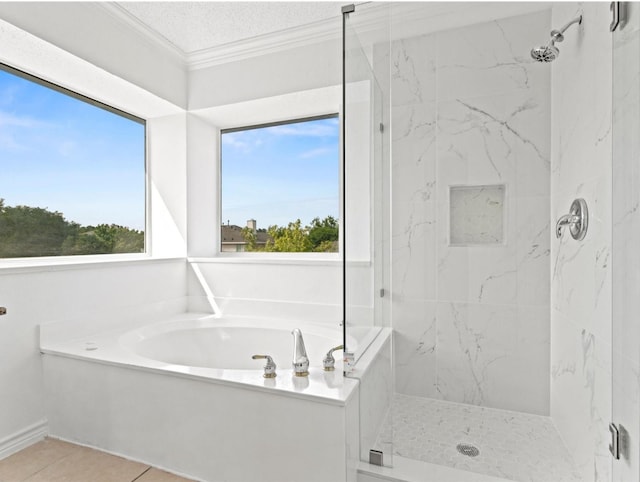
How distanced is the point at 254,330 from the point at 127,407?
0.94m

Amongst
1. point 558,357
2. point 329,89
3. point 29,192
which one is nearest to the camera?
point 558,357

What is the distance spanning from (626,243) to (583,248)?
0.59m

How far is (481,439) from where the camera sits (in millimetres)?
1802

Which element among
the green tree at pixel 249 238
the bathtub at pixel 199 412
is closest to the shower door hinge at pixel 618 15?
the bathtub at pixel 199 412

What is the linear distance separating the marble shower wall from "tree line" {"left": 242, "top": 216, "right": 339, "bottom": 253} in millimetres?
687

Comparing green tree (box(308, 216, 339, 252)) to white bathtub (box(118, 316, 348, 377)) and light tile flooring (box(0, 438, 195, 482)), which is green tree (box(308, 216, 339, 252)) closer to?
white bathtub (box(118, 316, 348, 377))

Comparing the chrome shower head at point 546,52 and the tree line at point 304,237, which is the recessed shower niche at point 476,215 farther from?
the tree line at point 304,237

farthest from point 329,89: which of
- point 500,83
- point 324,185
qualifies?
point 500,83

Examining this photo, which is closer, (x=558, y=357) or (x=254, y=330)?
(x=558, y=357)

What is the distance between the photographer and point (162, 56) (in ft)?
8.79

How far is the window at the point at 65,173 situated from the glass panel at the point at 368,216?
76.8 inches

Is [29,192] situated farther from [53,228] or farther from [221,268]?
[221,268]

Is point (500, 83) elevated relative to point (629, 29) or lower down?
elevated

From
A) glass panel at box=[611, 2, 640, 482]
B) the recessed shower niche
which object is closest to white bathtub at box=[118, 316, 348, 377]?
the recessed shower niche
